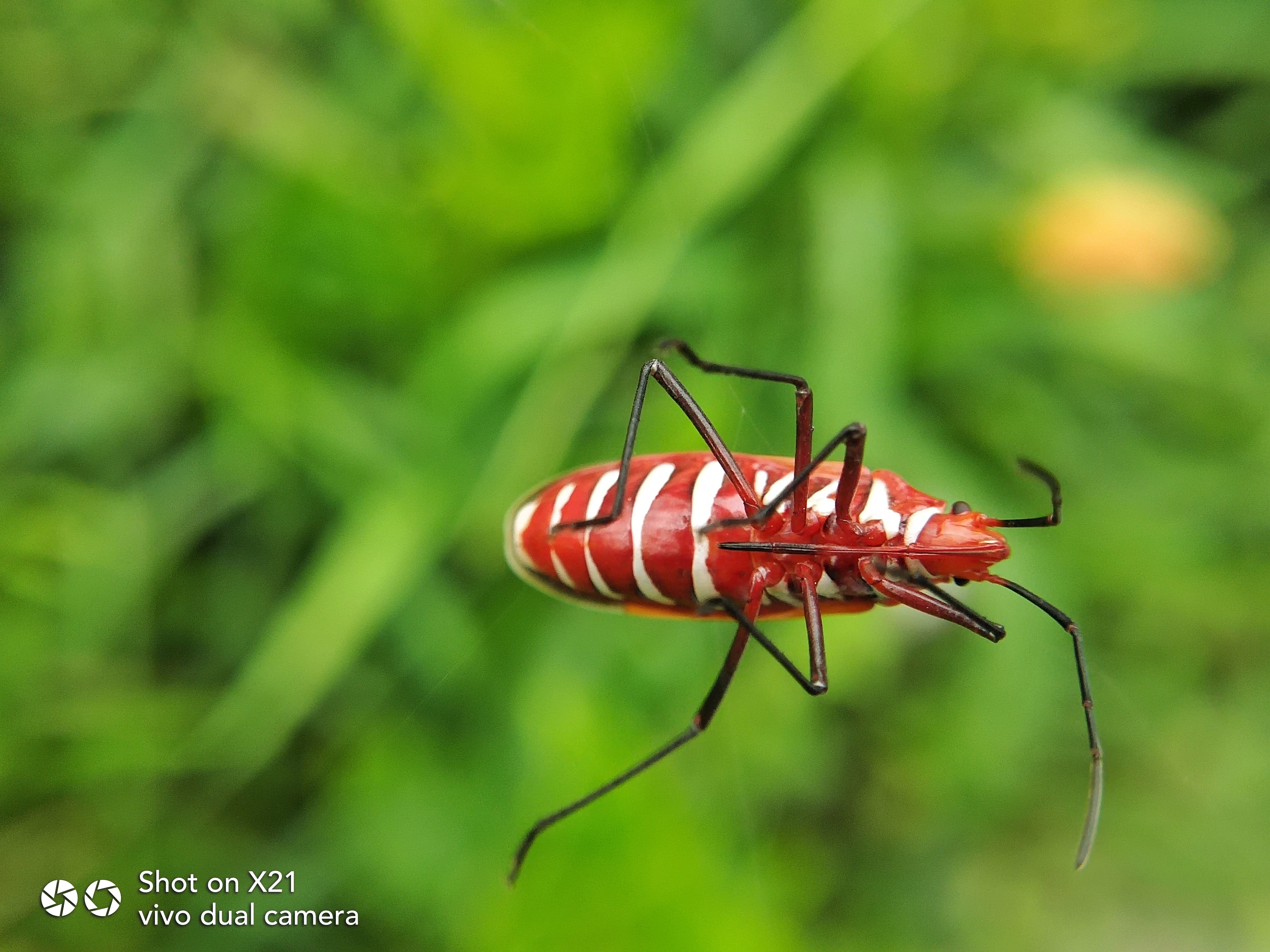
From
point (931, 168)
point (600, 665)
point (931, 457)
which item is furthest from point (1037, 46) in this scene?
point (600, 665)

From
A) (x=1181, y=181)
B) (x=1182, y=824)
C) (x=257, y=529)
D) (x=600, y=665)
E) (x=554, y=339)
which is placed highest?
(x=1181, y=181)

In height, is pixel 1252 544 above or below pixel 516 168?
below

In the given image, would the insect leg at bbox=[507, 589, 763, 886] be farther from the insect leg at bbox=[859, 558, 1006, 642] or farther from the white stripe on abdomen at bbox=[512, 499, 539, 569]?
the white stripe on abdomen at bbox=[512, 499, 539, 569]

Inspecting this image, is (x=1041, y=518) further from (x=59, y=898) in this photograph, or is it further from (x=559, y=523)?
(x=59, y=898)

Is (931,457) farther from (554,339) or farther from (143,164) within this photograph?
(143,164)

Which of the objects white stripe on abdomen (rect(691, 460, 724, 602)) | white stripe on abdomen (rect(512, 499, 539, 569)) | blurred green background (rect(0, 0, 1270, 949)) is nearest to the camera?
white stripe on abdomen (rect(691, 460, 724, 602))

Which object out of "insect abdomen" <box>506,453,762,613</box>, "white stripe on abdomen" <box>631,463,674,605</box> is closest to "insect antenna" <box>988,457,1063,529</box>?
"insect abdomen" <box>506,453,762,613</box>
